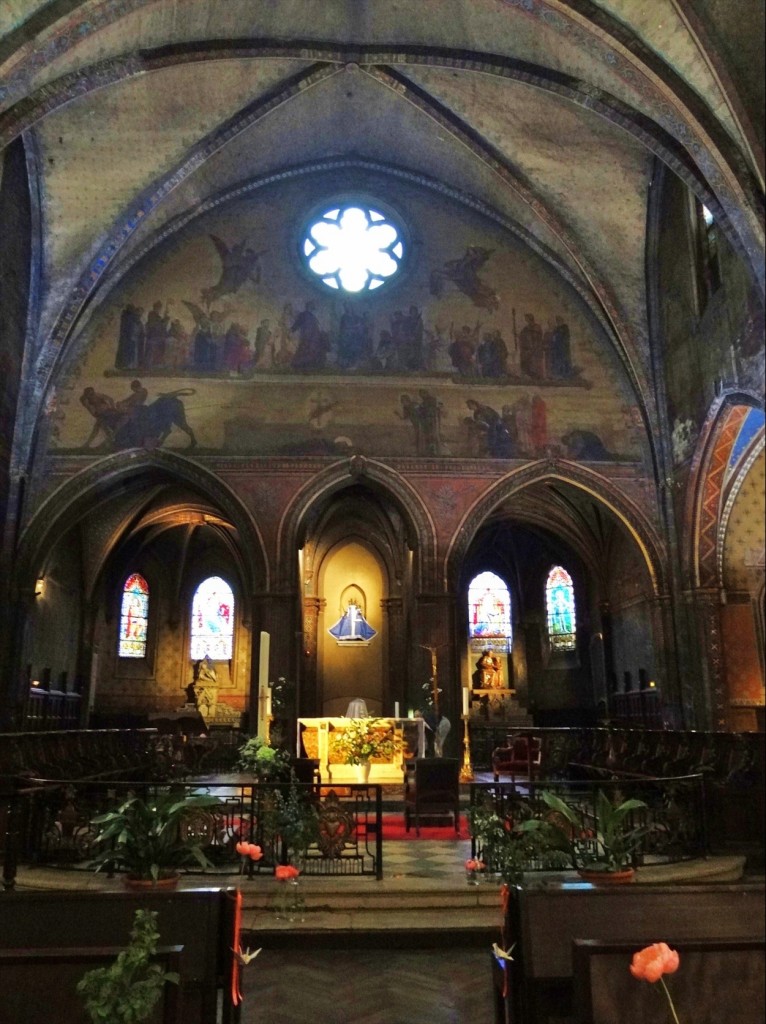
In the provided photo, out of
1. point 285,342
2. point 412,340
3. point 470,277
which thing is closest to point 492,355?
point 412,340

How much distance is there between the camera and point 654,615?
16.8m

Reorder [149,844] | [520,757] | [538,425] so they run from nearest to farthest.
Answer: [149,844], [520,757], [538,425]

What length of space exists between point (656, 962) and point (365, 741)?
30.7 ft

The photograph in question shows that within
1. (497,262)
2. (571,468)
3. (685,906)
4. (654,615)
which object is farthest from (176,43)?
(685,906)

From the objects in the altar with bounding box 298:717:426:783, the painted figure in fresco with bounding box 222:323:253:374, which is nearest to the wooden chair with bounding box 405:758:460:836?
the altar with bounding box 298:717:426:783

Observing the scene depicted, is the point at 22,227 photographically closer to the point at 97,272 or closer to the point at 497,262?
the point at 97,272

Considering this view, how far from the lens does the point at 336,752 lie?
1245 centimetres

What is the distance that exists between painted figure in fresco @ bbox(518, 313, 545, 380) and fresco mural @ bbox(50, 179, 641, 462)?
0.04 meters

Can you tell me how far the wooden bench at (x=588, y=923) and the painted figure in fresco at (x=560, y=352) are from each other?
15441mm

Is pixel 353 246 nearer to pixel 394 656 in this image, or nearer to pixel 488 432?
pixel 488 432

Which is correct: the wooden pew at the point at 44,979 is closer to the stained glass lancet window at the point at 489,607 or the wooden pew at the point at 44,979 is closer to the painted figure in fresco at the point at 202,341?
the painted figure in fresco at the point at 202,341

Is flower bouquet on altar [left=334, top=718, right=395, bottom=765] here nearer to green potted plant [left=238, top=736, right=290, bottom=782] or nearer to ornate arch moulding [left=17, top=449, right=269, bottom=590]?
green potted plant [left=238, top=736, right=290, bottom=782]

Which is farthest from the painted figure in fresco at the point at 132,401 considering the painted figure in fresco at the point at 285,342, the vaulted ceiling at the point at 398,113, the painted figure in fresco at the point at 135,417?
the painted figure in fresco at the point at 285,342

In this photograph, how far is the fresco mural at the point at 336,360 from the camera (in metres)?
17.4
